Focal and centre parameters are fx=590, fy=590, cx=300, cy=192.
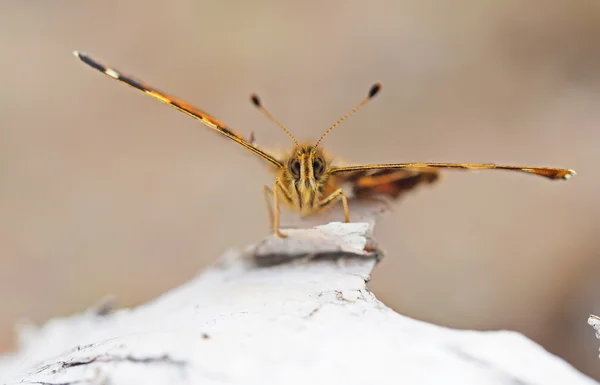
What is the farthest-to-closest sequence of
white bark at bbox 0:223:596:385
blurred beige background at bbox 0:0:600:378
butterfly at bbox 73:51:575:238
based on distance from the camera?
blurred beige background at bbox 0:0:600:378 → butterfly at bbox 73:51:575:238 → white bark at bbox 0:223:596:385

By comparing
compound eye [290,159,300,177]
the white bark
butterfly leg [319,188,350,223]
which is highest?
compound eye [290,159,300,177]

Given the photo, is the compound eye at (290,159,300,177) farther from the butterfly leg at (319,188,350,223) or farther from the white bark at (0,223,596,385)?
the white bark at (0,223,596,385)

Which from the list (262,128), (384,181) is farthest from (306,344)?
(262,128)

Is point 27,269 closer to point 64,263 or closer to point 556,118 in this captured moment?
point 64,263

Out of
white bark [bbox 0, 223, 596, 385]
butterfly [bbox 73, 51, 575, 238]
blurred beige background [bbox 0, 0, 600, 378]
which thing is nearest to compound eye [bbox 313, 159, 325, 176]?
butterfly [bbox 73, 51, 575, 238]

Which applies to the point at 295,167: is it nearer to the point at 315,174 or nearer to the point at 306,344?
the point at 315,174
